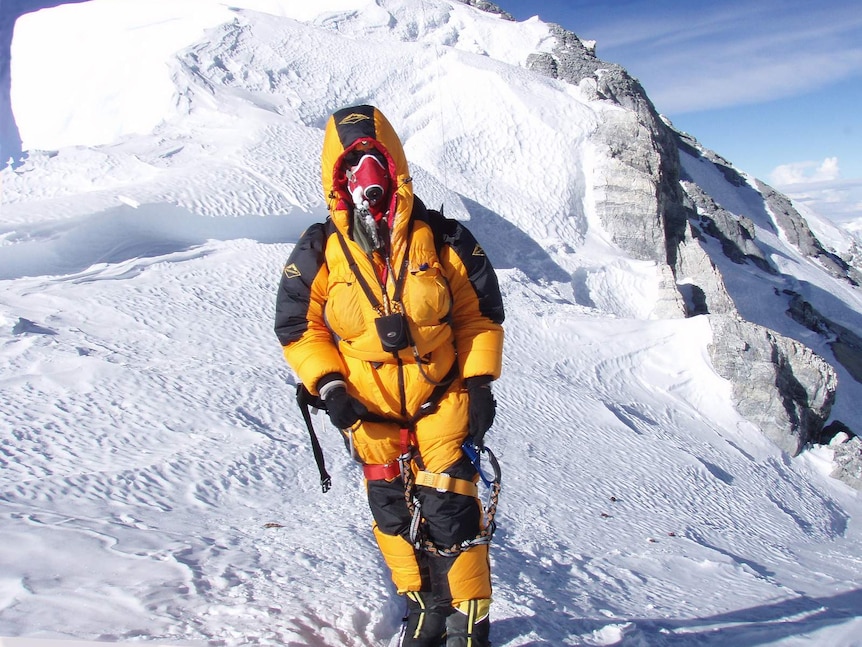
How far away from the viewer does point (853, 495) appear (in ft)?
32.6

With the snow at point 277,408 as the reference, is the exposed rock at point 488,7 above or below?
above

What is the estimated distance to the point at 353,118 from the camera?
2709mm

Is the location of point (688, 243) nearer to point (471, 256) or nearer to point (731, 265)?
point (731, 265)

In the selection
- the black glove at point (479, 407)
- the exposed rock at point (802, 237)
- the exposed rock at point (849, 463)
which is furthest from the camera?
the exposed rock at point (802, 237)

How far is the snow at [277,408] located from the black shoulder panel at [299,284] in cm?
117

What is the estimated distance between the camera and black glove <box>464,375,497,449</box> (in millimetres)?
2652

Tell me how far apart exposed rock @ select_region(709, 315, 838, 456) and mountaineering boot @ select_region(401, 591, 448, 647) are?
928 cm

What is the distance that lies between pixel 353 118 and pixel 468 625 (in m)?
2.03

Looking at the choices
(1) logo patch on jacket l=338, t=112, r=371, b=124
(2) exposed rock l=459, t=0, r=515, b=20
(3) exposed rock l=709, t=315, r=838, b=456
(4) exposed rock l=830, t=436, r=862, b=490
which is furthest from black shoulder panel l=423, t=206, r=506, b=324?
(2) exposed rock l=459, t=0, r=515, b=20

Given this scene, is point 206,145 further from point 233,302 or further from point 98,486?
point 98,486

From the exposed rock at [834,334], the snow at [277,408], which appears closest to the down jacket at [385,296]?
the snow at [277,408]

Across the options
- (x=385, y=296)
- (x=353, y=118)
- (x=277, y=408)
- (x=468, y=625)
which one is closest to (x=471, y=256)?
(x=385, y=296)

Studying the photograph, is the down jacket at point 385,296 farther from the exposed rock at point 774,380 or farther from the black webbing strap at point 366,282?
the exposed rock at point 774,380

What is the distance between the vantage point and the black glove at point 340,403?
100 inches
